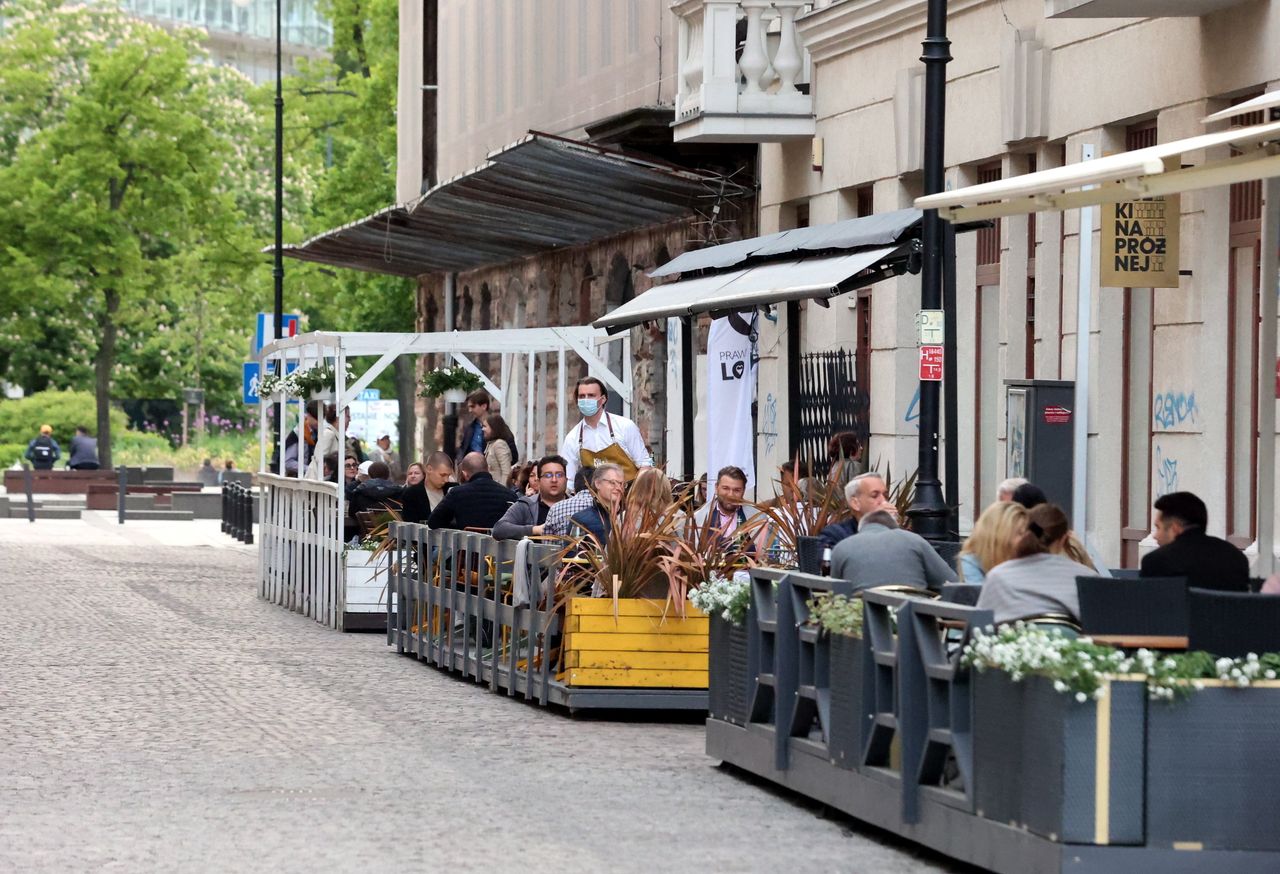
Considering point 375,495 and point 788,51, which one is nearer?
point 375,495

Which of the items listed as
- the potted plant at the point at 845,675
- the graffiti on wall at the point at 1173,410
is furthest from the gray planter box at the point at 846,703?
the graffiti on wall at the point at 1173,410

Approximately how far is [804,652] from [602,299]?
2232 centimetres

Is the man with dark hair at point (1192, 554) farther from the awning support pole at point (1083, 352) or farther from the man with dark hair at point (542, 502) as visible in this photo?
the man with dark hair at point (542, 502)

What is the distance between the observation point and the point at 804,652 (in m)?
11.3

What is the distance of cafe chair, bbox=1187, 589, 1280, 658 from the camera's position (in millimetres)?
8766

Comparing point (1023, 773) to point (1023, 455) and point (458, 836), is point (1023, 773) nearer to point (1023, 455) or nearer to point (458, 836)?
point (458, 836)

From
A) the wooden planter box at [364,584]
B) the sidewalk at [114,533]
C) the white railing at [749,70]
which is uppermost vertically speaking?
the white railing at [749,70]

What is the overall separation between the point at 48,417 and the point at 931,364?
56929 mm

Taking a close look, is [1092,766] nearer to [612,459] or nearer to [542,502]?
[612,459]

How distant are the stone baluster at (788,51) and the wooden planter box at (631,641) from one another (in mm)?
11319

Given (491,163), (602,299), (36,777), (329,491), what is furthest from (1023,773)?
(602,299)

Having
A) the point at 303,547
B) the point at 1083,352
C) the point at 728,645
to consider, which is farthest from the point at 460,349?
the point at 728,645

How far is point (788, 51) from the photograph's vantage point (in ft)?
82.1

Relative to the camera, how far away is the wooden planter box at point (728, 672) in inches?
483
